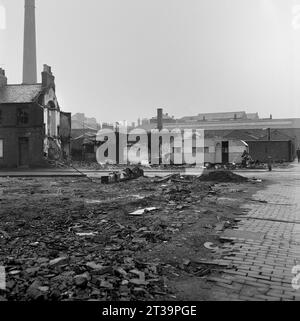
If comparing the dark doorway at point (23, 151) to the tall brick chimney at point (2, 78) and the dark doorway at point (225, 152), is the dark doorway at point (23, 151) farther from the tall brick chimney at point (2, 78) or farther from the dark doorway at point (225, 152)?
the dark doorway at point (225, 152)

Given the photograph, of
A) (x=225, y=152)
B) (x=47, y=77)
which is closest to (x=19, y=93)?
(x=47, y=77)

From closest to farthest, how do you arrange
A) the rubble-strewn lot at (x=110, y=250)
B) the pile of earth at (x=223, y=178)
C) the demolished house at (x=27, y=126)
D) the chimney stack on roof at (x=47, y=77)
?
the rubble-strewn lot at (x=110, y=250) < the pile of earth at (x=223, y=178) < the demolished house at (x=27, y=126) < the chimney stack on roof at (x=47, y=77)

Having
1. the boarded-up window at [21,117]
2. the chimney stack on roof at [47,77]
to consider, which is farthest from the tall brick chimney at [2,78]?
the boarded-up window at [21,117]

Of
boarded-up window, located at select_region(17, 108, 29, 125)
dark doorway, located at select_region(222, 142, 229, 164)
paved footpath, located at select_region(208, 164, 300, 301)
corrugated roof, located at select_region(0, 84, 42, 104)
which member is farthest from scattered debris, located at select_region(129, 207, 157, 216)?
A: dark doorway, located at select_region(222, 142, 229, 164)

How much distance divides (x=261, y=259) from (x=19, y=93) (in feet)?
120

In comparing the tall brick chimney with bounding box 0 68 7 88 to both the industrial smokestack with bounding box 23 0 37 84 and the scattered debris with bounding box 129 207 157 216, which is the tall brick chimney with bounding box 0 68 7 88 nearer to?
the industrial smokestack with bounding box 23 0 37 84

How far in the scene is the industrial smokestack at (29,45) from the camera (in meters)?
51.5

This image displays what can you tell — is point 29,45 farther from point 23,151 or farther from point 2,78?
point 23,151

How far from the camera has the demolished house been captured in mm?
35656

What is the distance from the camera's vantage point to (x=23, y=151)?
36500 millimetres

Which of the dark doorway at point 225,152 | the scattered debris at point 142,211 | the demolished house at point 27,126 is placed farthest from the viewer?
the dark doorway at point 225,152

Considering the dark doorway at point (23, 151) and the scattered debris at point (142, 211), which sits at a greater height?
the dark doorway at point (23, 151)

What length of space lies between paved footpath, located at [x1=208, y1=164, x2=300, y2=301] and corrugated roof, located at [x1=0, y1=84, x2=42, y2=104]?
32.1m
